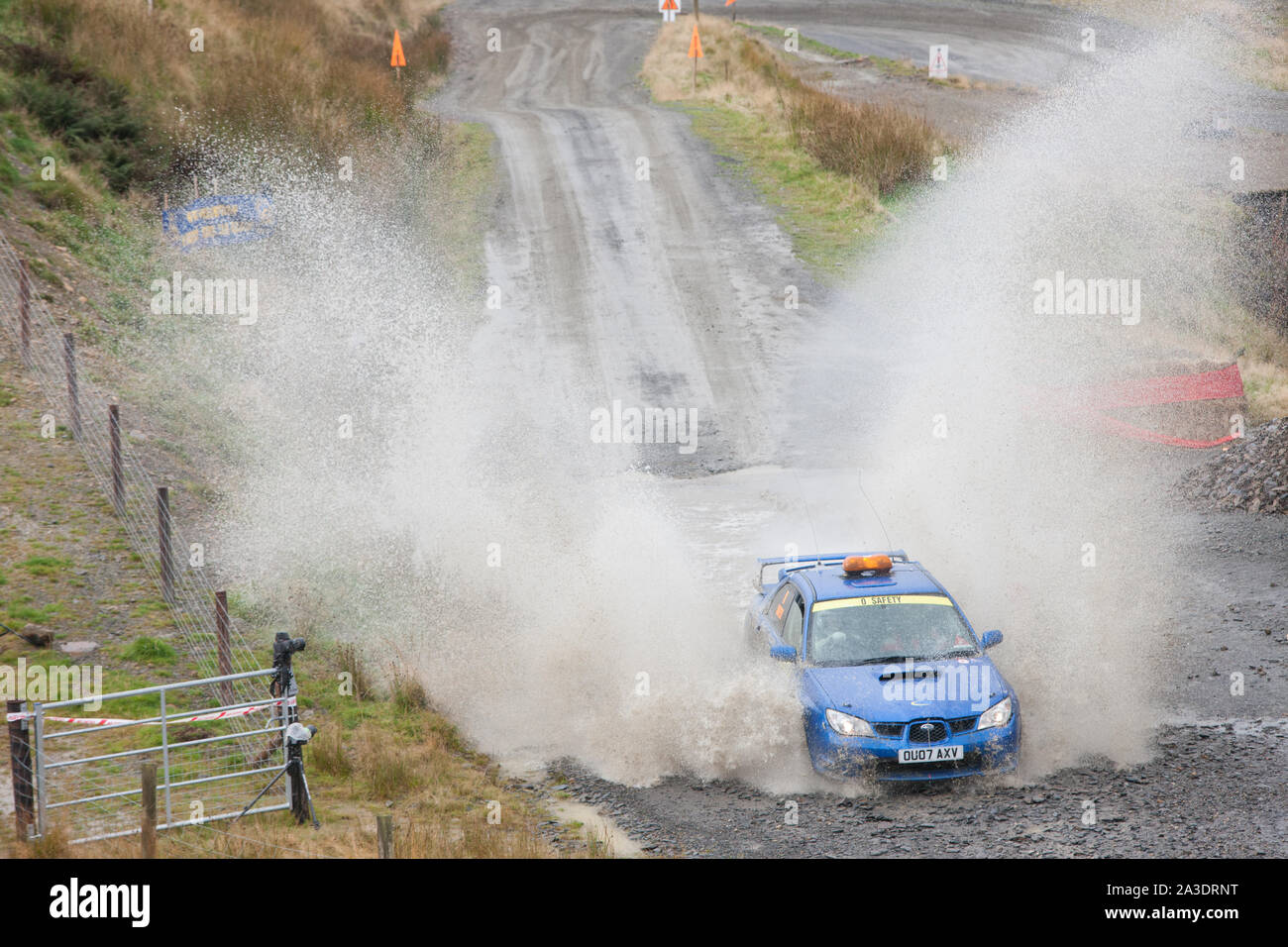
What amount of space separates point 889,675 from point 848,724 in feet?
2.24

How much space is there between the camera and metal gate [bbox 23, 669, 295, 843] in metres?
8.90

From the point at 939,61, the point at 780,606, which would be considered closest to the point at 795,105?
the point at 939,61

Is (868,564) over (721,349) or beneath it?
beneath

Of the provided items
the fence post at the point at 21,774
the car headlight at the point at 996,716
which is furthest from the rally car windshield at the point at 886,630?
the fence post at the point at 21,774

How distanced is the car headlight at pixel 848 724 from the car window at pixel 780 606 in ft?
6.22

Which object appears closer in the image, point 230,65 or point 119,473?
point 119,473

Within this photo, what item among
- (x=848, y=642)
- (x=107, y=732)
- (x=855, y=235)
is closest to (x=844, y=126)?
(x=855, y=235)

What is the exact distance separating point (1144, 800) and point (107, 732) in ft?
27.7

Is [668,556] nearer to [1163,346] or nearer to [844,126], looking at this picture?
[1163,346]

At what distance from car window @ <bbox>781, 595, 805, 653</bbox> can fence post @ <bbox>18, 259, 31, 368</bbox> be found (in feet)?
39.8

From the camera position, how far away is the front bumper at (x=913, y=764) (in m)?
9.63

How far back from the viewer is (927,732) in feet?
31.7

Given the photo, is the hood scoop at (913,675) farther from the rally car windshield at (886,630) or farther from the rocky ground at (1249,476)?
the rocky ground at (1249,476)

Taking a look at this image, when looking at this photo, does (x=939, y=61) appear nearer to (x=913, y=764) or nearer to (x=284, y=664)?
(x=913, y=764)
